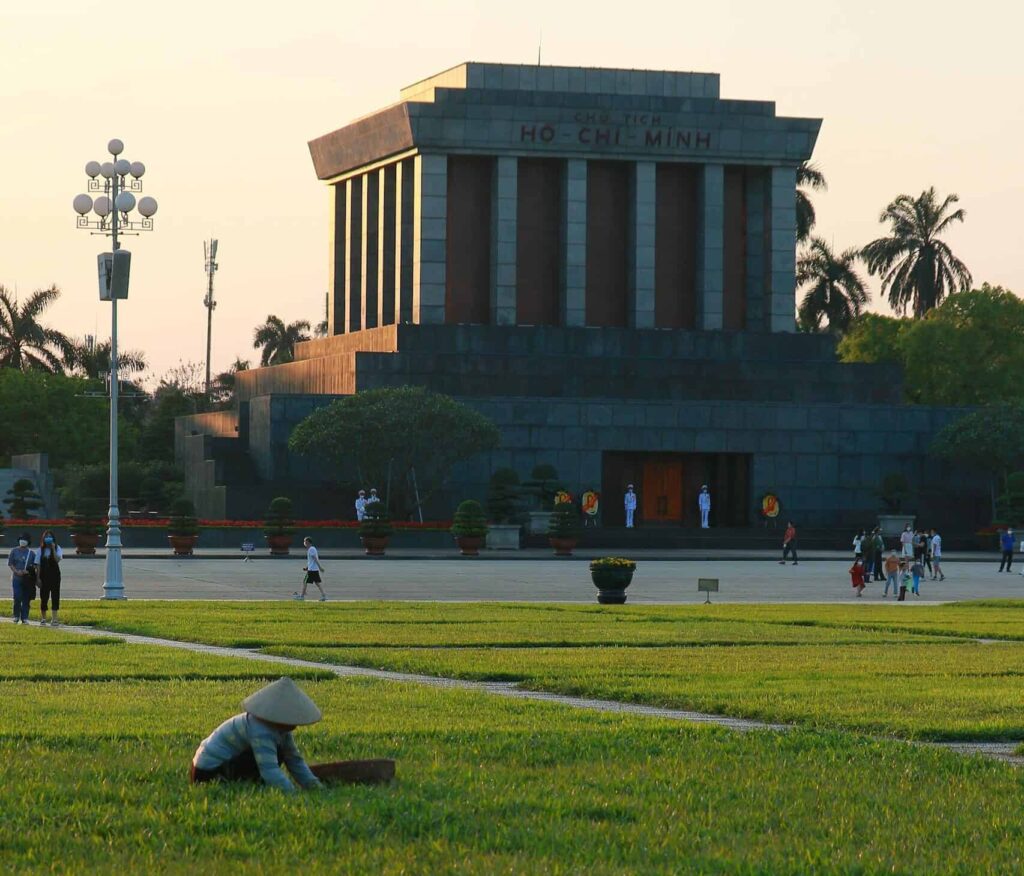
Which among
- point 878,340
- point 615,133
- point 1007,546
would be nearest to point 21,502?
point 615,133

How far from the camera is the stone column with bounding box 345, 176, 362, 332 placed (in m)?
91.1

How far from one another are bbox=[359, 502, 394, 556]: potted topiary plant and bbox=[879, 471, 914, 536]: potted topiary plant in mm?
20599

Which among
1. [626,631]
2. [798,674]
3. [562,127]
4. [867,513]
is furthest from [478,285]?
[798,674]

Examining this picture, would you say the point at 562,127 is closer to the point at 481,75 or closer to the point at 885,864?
the point at 481,75

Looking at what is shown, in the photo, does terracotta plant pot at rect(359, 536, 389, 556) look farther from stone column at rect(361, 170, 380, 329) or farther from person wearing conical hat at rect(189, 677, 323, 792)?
person wearing conical hat at rect(189, 677, 323, 792)

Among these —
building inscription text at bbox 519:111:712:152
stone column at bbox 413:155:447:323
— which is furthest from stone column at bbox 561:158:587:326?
stone column at bbox 413:155:447:323

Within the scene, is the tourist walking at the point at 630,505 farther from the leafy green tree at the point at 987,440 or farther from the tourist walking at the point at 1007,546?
the tourist walking at the point at 1007,546

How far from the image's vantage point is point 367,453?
7019 centimetres

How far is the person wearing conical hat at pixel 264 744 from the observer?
12.1 meters

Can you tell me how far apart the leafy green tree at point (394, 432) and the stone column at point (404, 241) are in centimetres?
1196

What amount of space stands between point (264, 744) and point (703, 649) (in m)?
14.5

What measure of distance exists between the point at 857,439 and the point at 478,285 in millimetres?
17378

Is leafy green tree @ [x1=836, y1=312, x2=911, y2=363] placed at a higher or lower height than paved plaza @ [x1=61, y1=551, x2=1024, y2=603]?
higher

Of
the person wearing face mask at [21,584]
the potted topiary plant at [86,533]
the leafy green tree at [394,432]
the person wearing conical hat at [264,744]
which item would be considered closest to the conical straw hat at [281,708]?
the person wearing conical hat at [264,744]
